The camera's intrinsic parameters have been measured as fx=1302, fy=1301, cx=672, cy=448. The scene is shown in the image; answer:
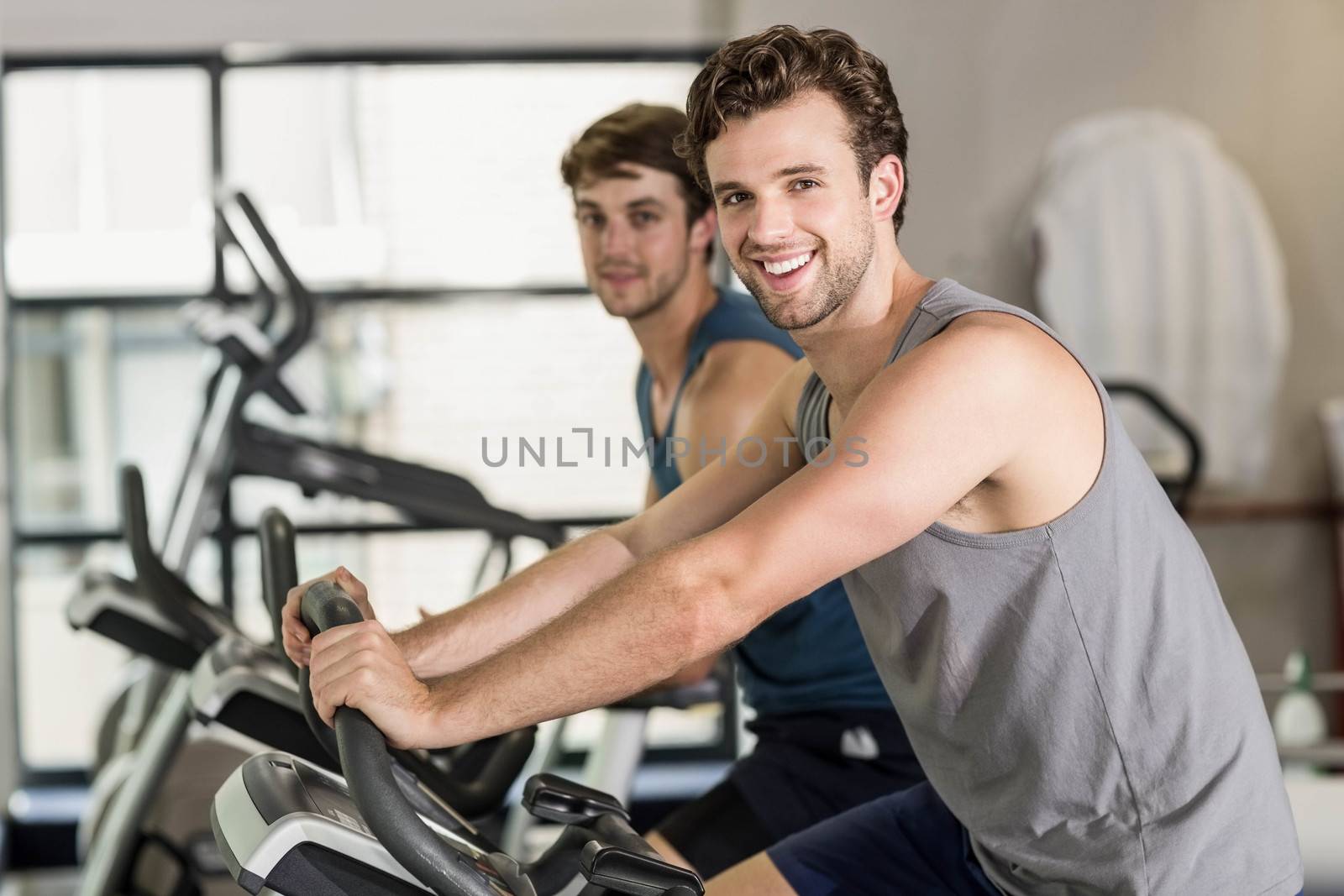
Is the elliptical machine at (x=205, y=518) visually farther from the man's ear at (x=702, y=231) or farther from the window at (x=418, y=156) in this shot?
the man's ear at (x=702, y=231)

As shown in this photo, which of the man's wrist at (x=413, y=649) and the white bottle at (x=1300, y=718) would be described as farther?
the white bottle at (x=1300, y=718)

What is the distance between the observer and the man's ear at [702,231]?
77.6 inches

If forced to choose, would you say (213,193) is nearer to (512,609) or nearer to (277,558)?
(277,558)

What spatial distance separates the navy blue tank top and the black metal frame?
7.21 feet

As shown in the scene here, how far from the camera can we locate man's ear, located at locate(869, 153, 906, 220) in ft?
4.12

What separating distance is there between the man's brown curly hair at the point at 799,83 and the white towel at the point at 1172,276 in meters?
2.33

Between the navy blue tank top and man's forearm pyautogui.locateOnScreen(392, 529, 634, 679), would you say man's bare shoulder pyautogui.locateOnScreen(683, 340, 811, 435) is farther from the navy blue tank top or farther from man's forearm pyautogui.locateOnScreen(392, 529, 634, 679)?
man's forearm pyautogui.locateOnScreen(392, 529, 634, 679)

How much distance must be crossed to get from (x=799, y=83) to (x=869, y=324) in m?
0.24

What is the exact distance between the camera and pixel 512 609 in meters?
1.43

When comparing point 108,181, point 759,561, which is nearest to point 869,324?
point 759,561

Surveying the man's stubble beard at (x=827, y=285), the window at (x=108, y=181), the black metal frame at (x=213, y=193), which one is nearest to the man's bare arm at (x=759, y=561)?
the man's stubble beard at (x=827, y=285)

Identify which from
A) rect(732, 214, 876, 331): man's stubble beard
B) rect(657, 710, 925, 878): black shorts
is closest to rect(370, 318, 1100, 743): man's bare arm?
rect(732, 214, 876, 331): man's stubble beard

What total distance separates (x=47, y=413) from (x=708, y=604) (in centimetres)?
352

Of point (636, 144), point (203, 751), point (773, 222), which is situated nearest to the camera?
point (773, 222)
